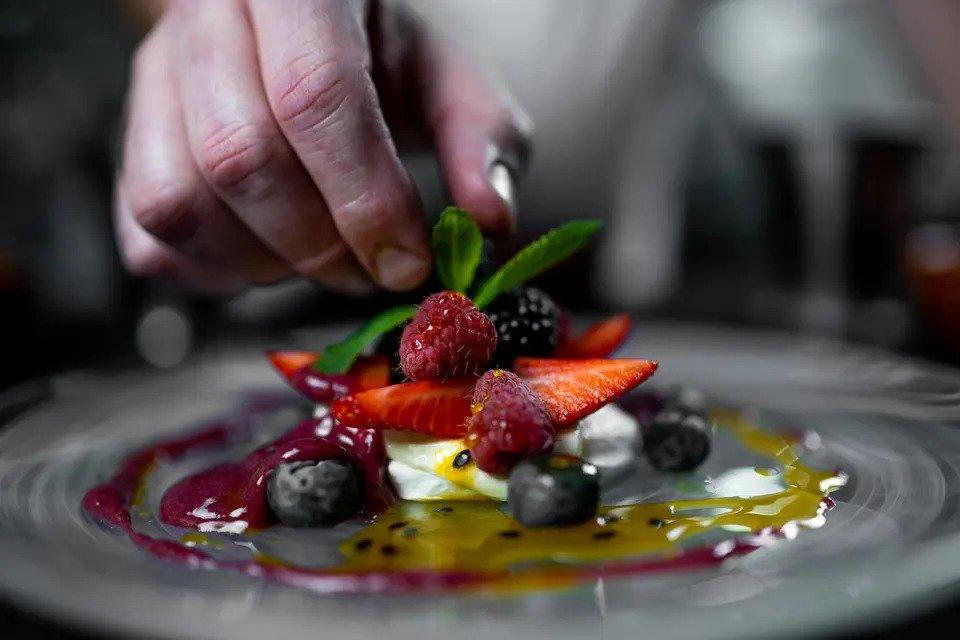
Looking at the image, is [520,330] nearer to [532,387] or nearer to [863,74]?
[532,387]

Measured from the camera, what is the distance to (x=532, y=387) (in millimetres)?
1068

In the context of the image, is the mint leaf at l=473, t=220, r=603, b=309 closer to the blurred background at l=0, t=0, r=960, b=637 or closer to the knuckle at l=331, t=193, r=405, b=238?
the knuckle at l=331, t=193, r=405, b=238

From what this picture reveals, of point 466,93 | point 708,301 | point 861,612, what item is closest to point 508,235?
point 466,93

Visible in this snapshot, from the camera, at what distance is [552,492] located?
0.89 m

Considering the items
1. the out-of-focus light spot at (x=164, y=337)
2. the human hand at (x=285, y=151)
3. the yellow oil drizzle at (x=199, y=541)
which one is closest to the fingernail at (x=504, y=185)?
the human hand at (x=285, y=151)

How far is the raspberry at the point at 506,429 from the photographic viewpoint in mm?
943

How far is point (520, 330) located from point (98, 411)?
0.71 m

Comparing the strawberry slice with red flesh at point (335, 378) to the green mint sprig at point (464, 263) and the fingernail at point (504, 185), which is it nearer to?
the green mint sprig at point (464, 263)

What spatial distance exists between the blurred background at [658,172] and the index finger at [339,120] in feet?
1.86

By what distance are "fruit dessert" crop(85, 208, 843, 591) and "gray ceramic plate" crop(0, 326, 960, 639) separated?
0.04 meters

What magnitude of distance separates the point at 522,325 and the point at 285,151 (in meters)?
0.37

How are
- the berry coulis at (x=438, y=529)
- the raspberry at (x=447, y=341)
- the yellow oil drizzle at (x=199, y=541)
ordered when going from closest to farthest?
the berry coulis at (x=438, y=529) → the yellow oil drizzle at (x=199, y=541) → the raspberry at (x=447, y=341)

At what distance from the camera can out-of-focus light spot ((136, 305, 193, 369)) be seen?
176 centimetres

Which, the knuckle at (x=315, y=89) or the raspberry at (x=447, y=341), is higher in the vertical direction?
the knuckle at (x=315, y=89)
